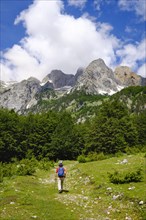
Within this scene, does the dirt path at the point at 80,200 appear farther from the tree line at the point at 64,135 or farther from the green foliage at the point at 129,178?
the tree line at the point at 64,135

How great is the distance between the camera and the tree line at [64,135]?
71.8 meters

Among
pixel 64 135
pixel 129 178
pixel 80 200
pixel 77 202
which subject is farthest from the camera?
pixel 64 135

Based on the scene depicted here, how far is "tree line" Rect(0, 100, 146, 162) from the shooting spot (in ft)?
235

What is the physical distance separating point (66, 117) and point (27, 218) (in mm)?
72194

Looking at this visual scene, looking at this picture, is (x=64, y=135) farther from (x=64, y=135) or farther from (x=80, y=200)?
(x=80, y=200)

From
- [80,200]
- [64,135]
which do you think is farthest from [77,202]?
[64,135]

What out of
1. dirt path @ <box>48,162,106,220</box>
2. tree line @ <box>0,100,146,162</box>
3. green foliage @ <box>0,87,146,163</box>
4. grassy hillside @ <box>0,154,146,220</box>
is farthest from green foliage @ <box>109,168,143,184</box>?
tree line @ <box>0,100,146,162</box>

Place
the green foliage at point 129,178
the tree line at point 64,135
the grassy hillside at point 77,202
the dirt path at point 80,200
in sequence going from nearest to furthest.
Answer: the grassy hillside at point 77,202, the dirt path at point 80,200, the green foliage at point 129,178, the tree line at point 64,135

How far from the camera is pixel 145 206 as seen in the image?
59.8 ft

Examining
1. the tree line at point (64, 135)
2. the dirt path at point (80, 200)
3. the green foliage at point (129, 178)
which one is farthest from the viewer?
the tree line at point (64, 135)

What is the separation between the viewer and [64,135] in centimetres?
8056

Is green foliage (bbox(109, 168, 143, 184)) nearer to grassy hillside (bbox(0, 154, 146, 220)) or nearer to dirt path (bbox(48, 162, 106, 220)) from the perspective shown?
grassy hillside (bbox(0, 154, 146, 220))

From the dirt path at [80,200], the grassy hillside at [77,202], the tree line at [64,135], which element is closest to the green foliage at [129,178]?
the grassy hillside at [77,202]

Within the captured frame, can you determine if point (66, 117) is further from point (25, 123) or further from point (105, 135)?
point (105, 135)
